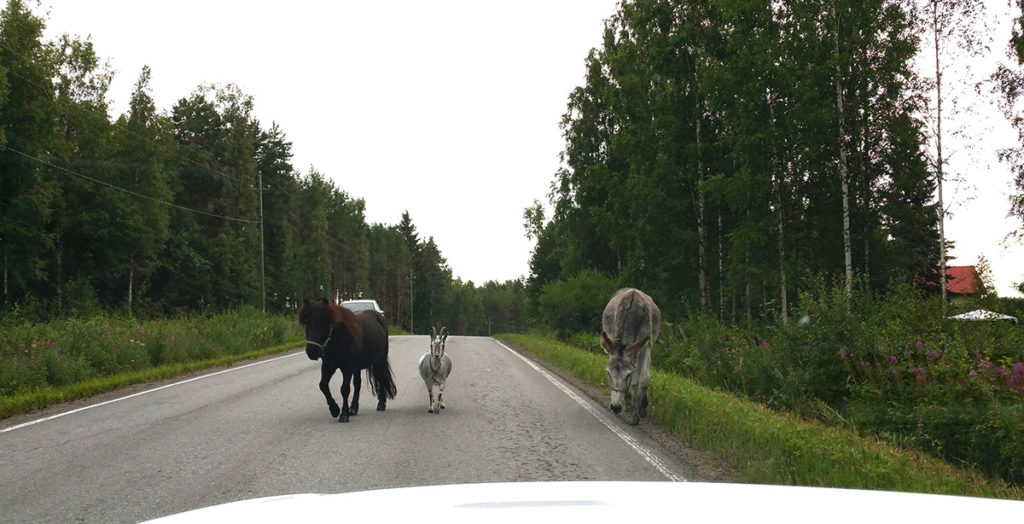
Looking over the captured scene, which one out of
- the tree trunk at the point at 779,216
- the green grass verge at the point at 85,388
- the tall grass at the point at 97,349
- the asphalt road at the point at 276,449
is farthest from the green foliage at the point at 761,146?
the tall grass at the point at 97,349

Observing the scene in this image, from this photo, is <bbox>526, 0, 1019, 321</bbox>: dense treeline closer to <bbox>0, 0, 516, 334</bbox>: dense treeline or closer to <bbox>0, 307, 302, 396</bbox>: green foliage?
<bbox>0, 307, 302, 396</bbox>: green foliage

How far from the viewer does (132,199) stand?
52.2 metres

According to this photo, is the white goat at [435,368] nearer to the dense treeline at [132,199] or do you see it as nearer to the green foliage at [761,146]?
the green foliage at [761,146]

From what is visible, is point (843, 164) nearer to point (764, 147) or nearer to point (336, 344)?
point (764, 147)

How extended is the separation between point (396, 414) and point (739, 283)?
1960 centimetres

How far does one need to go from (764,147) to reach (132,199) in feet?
140

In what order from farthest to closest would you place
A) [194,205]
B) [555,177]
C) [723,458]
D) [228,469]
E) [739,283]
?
[194,205]
[555,177]
[739,283]
[723,458]
[228,469]

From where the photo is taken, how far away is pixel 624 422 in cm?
1090

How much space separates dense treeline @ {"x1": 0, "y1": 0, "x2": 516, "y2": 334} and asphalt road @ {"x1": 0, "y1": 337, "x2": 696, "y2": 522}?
25784mm

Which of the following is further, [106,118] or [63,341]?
[106,118]

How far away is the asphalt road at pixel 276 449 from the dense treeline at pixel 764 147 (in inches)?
534

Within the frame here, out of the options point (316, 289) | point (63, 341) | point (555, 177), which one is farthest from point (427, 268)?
point (63, 341)

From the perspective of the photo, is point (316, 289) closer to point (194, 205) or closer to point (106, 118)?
point (194, 205)

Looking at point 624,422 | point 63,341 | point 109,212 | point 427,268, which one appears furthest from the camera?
point 427,268
